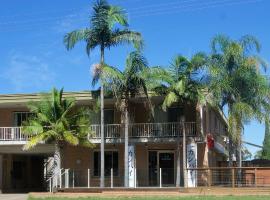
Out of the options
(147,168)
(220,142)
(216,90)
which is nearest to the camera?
(216,90)

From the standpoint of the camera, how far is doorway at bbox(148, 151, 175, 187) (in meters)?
34.2

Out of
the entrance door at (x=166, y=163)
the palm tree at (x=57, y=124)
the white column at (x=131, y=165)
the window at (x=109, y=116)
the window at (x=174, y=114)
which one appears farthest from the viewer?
the window at (x=109, y=116)

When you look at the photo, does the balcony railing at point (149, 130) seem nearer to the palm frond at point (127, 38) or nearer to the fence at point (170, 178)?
the fence at point (170, 178)

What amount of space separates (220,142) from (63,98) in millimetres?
12995

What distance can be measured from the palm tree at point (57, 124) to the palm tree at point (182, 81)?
4674 mm

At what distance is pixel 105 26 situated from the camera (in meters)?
31.6

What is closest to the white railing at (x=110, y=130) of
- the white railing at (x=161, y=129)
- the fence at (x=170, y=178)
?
the white railing at (x=161, y=129)

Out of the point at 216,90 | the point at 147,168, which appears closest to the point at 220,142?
the point at 147,168

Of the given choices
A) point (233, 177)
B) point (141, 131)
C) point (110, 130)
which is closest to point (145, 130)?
point (141, 131)

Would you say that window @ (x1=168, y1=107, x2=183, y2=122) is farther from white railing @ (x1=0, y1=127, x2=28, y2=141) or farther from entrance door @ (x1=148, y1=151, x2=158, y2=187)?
white railing @ (x1=0, y1=127, x2=28, y2=141)

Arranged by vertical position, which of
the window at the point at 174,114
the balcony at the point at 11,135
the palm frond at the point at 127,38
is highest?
the palm frond at the point at 127,38

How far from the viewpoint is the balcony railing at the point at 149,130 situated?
33906 mm

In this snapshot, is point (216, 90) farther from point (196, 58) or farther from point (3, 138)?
point (3, 138)

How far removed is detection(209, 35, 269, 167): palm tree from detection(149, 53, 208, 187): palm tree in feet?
2.39
